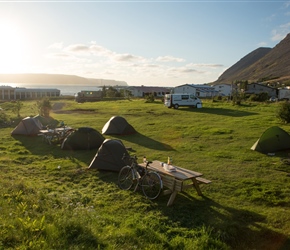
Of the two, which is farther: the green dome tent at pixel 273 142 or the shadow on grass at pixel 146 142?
the shadow on grass at pixel 146 142

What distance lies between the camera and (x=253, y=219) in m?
7.33

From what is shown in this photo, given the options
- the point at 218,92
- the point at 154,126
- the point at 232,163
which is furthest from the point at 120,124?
the point at 218,92

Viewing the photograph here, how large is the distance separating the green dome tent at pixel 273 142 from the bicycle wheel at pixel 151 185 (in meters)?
7.86

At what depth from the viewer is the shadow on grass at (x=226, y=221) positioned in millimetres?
6316

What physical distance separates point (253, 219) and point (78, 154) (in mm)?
9946

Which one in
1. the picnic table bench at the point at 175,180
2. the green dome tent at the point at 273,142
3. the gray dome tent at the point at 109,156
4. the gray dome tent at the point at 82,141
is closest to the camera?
the picnic table bench at the point at 175,180

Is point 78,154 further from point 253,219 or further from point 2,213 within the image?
point 253,219

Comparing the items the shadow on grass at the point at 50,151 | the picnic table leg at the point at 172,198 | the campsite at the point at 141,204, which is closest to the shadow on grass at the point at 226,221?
the campsite at the point at 141,204

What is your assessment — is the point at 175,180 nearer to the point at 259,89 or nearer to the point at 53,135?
the point at 53,135

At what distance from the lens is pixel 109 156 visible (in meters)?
11.8

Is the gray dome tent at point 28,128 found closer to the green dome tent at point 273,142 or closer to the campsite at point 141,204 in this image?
the campsite at point 141,204

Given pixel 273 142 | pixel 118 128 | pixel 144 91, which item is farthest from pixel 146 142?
pixel 144 91

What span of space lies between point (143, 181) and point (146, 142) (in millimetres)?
8751

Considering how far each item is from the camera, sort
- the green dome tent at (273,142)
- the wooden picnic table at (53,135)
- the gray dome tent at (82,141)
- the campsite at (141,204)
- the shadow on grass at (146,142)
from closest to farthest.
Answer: the campsite at (141,204) < the green dome tent at (273,142) < the gray dome tent at (82,141) < the shadow on grass at (146,142) < the wooden picnic table at (53,135)
